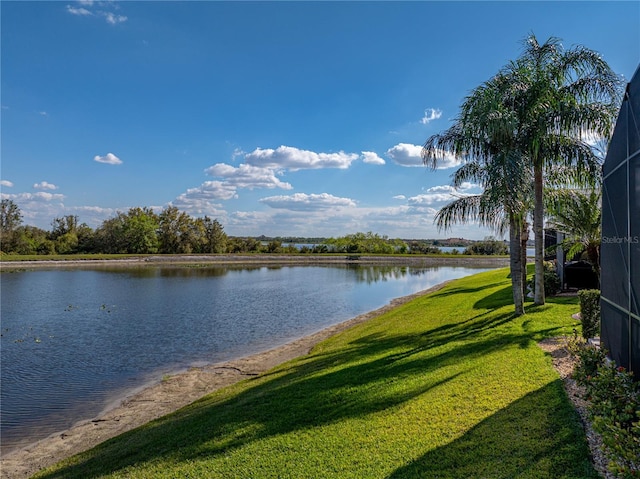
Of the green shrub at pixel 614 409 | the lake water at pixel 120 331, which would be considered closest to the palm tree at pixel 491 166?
the green shrub at pixel 614 409

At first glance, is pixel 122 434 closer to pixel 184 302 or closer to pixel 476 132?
pixel 476 132

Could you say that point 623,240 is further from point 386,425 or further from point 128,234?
point 128,234

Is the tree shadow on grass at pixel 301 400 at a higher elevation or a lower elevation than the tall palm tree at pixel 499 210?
lower

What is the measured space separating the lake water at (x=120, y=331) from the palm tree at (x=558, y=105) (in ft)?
36.6

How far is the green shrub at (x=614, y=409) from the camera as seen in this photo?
338 cm

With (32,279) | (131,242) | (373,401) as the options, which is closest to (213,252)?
(131,242)

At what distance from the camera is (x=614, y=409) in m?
4.21

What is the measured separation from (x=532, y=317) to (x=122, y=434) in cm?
1032

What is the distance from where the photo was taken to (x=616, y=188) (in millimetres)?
6242

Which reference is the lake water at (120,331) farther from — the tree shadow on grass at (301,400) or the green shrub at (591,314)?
the green shrub at (591,314)

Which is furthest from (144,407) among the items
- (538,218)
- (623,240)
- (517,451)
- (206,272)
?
(206,272)

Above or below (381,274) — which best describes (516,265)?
above

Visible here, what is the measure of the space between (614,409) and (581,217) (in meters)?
10.8

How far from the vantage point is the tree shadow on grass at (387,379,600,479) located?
163 inches
